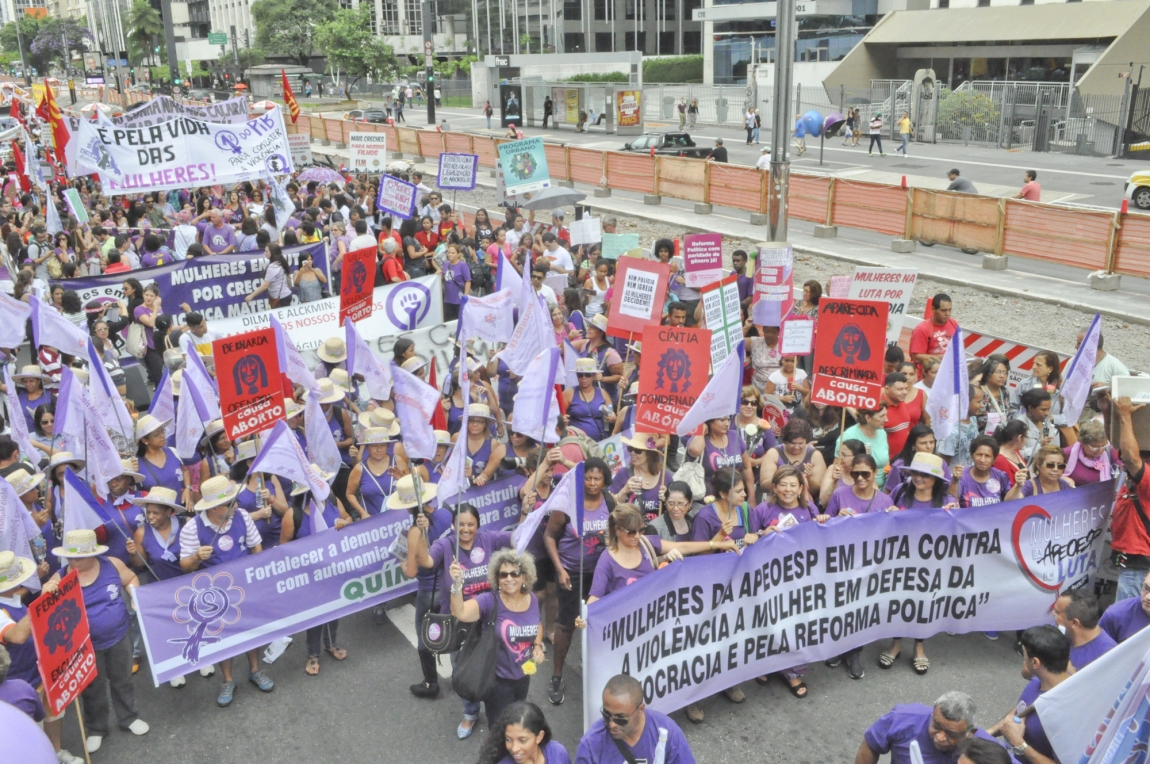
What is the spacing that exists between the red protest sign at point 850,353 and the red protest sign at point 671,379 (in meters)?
1.03

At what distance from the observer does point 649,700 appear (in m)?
5.91

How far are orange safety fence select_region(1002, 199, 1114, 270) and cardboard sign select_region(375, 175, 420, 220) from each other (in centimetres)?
1056

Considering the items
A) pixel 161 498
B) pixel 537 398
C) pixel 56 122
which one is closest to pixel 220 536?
pixel 161 498

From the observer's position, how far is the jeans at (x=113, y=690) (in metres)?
6.07

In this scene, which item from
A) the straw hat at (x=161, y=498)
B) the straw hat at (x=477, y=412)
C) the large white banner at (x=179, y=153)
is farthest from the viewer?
the large white banner at (x=179, y=153)

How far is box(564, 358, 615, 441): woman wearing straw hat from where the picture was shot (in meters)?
8.75

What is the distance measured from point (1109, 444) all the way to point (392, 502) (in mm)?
5044

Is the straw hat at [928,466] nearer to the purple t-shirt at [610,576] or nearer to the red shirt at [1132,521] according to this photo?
the red shirt at [1132,521]

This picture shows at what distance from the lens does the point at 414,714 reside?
21.0 feet

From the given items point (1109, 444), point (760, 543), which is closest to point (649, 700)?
point (760, 543)

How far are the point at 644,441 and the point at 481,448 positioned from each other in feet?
4.13

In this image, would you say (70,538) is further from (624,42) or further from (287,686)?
(624,42)

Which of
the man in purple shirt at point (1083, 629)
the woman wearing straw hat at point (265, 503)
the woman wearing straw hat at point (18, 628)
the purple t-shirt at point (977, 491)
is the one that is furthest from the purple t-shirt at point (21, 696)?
the purple t-shirt at point (977, 491)

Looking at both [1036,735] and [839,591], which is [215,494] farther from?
[1036,735]
